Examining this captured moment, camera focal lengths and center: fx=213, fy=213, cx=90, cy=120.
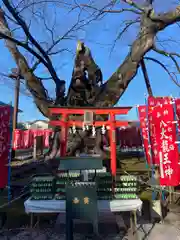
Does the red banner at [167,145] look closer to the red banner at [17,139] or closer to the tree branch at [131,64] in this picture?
the tree branch at [131,64]

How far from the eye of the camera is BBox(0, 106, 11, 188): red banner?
5.76 meters

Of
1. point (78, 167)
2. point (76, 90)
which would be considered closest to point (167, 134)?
point (78, 167)

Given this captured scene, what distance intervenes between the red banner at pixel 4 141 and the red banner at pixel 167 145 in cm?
420

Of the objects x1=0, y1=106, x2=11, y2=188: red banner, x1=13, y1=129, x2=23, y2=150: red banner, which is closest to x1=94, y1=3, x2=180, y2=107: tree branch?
x1=0, y1=106, x2=11, y2=188: red banner

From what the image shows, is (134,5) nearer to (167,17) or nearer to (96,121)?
(167,17)

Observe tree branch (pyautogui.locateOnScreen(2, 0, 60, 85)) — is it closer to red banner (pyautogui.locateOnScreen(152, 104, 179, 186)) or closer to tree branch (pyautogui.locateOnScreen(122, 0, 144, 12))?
tree branch (pyautogui.locateOnScreen(122, 0, 144, 12))

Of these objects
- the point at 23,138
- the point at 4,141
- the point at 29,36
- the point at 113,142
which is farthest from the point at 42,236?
the point at 23,138

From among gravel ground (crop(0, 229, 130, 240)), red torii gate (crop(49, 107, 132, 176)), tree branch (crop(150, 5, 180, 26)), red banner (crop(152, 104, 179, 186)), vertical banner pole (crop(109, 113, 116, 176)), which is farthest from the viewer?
tree branch (crop(150, 5, 180, 26))

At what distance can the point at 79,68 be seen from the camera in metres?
12.9

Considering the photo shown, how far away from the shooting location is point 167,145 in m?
5.80

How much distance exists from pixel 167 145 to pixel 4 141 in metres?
4.49

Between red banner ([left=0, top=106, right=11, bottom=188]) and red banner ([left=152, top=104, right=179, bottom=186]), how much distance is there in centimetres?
420

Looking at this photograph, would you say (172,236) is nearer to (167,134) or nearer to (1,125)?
(167,134)

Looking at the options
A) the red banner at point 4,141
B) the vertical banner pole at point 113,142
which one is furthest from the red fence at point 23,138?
the red banner at point 4,141
